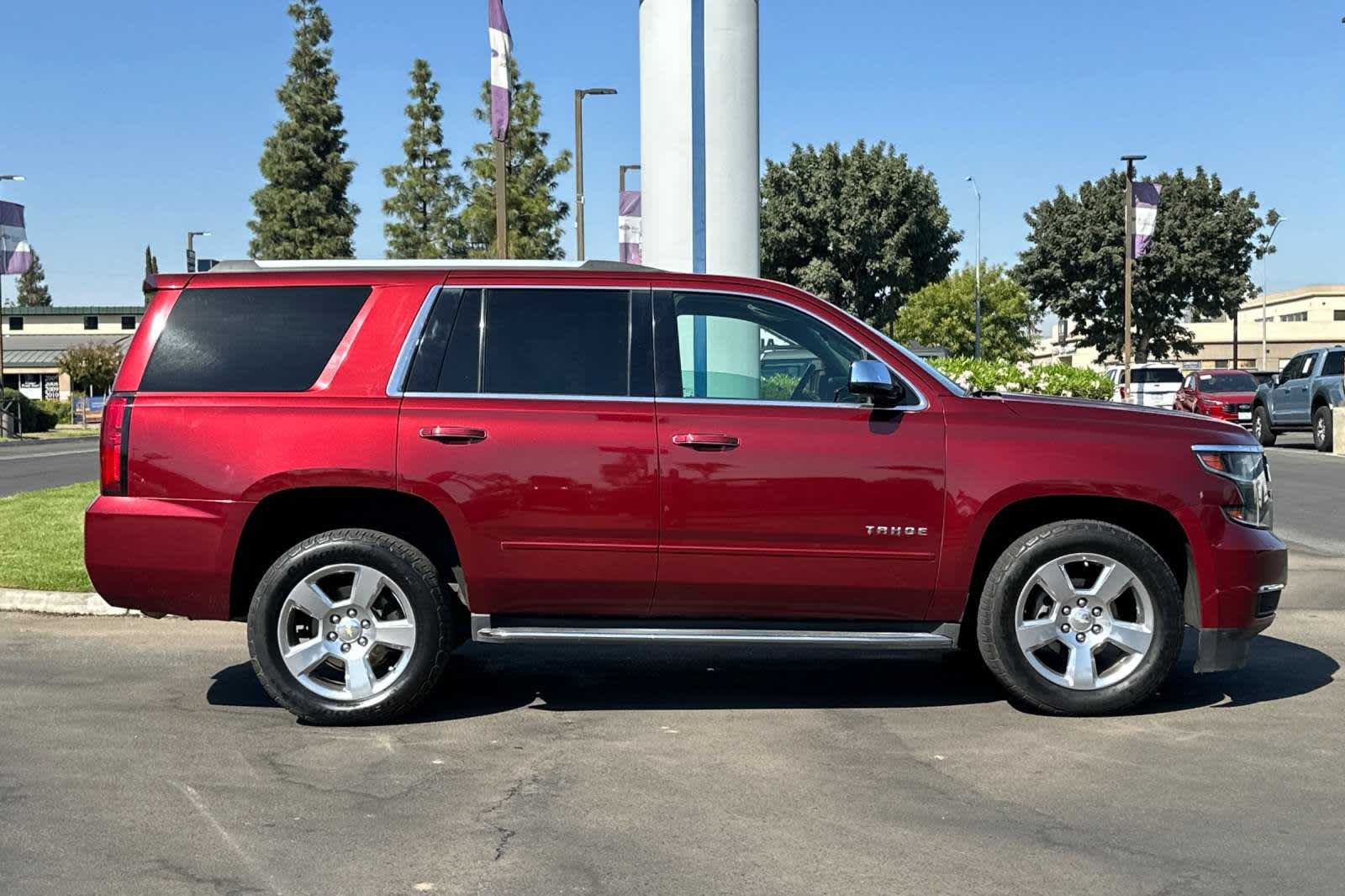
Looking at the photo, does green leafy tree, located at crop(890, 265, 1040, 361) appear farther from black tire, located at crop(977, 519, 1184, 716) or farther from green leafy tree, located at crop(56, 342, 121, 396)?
black tire, located at crop(977, 519, 1184, 716)

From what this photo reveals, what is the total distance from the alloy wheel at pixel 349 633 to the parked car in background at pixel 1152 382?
35.2m

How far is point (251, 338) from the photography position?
249 inches

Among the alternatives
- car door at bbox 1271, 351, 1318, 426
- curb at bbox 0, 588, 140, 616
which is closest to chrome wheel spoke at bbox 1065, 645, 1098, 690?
curb at bbox 0, 588, 140, 616

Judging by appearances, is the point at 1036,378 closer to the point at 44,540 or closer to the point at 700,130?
the point at 700,130

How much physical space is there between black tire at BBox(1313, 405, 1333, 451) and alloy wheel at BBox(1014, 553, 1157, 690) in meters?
24.0

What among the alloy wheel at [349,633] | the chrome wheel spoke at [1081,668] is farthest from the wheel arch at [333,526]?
the chrome wheel spoke at [1081,668]

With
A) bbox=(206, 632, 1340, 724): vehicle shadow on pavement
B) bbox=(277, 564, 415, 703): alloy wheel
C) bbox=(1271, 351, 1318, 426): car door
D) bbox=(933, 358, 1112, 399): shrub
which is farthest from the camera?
bbox=(1271, 351, 1318, 426): car door

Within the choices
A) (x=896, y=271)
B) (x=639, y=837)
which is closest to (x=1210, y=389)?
(x=896, y=271)

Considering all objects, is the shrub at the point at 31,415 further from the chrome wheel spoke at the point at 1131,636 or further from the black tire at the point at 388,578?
the chrome wheel spoke at the point at 1131,636

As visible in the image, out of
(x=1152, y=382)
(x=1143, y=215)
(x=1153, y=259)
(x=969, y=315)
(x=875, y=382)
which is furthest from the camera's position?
(x=969, y=315)

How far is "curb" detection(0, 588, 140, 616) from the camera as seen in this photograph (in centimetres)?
888

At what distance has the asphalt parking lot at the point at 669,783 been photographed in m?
4.28

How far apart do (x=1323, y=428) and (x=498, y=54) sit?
19211 mm

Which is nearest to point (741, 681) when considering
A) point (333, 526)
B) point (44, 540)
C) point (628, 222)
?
point (333, 526)
